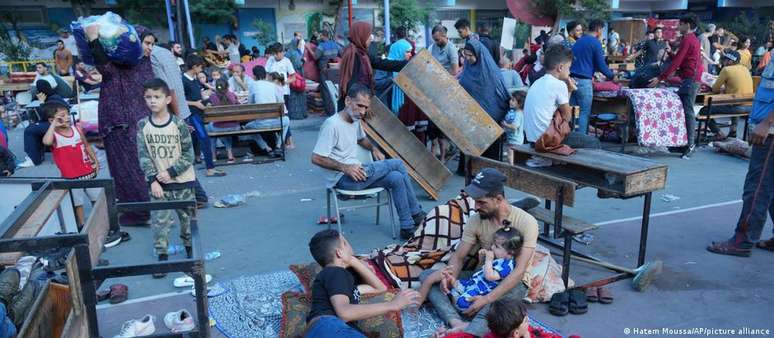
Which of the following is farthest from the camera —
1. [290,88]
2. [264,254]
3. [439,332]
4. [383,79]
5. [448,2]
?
[448,2]

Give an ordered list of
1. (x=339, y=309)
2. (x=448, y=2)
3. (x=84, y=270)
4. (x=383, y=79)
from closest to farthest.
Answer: (x=84, y=270) → (x=339, y=309) → (x=383, y=79) → (x=448, y=2)

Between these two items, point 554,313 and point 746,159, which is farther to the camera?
point 746,159

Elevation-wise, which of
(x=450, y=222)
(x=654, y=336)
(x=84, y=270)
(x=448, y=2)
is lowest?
(x=654, y=336)

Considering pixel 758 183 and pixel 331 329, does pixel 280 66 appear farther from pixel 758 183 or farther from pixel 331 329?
pixel 331 329

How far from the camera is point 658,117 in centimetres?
823

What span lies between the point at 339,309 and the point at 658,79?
736 centimetres

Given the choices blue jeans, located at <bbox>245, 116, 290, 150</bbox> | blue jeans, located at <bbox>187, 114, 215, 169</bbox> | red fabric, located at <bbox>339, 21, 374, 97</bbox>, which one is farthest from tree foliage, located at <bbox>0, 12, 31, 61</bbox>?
red fabric, located at <bbox>339, 21, 374, 97</bbox>

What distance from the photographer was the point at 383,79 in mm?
8070

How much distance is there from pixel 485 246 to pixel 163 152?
2592 mm

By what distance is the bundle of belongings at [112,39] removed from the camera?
4840mm

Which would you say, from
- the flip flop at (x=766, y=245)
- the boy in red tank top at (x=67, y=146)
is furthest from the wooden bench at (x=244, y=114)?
the flip flop at (x=766, y=245)

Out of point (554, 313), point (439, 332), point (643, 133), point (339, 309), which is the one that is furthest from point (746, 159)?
point (339, 309)

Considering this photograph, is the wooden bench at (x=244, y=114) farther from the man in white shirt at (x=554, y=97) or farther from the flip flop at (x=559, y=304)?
the flip flop at (x=559, y=304)

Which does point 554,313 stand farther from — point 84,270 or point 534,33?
point 534,33
